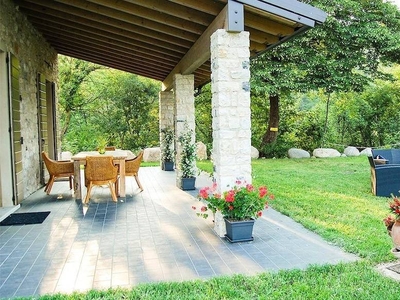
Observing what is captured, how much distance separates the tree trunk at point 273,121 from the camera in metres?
12.5

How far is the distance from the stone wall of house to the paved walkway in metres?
1.45

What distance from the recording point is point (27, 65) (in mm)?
6480

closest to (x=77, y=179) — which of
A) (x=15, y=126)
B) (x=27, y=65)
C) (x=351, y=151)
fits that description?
(x=15, y=126)

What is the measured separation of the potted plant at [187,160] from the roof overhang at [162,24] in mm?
1278

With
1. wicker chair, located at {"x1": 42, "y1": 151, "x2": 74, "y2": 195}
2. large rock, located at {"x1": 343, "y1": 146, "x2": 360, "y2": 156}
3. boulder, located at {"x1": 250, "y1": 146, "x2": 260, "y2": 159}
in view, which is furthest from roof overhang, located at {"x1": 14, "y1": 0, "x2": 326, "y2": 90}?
large rock, located at {"x1": 343, "y1": 146, "x2": 360, "y2": 156}

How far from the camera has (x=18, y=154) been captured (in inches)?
221

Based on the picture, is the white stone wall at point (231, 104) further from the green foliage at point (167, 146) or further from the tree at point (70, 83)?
the tree at point (70, 83)

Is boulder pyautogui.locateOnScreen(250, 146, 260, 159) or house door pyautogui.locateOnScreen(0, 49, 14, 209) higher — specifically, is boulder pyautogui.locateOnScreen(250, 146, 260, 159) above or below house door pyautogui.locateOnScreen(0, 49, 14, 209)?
below

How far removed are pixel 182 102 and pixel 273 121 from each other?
241 inches

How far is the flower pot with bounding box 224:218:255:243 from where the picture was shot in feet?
12.2

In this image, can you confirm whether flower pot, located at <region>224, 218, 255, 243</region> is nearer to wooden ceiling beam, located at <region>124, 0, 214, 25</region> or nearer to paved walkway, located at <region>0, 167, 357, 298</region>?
paved walkway, located at <region>0, 167, 357, 298</region>

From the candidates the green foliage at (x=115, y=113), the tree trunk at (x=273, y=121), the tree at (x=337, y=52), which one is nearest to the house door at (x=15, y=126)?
the tree at (x=337, y=52)

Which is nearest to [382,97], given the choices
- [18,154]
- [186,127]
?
[186,127]

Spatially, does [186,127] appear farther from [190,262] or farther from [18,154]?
[190,262]
